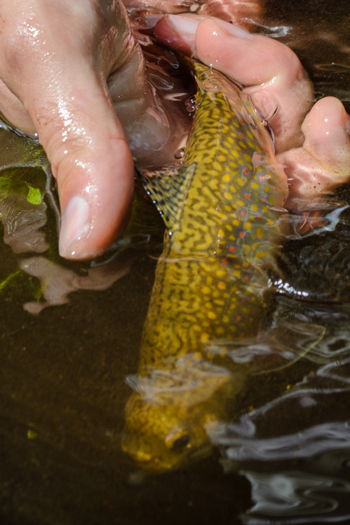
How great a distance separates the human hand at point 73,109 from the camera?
1.74 m

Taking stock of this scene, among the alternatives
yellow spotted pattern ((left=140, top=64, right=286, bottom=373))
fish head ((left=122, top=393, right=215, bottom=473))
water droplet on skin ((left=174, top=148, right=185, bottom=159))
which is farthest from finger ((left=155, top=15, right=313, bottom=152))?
fish head ((left=122, top=393, right=215, bottom=473))

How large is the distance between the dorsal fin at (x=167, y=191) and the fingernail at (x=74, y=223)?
1.26 feet

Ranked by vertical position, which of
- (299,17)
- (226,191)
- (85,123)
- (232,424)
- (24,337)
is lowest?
(232,424)

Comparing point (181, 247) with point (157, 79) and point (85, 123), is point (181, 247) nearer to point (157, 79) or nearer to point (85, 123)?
point (85, 123)

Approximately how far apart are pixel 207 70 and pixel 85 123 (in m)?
1.26

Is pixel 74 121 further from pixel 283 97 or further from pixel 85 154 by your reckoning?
pixel 283 97

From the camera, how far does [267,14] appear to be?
3.33m

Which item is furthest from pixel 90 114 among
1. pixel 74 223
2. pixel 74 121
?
pixel 74 223

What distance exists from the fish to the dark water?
0.07 m

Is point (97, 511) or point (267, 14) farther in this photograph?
point (267, 14)

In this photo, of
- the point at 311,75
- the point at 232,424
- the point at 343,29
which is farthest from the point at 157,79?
the point at 232,424

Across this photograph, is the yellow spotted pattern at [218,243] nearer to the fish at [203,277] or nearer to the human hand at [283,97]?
the fish at [203,277]

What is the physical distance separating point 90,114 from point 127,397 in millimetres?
1176

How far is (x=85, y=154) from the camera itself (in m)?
1.73
